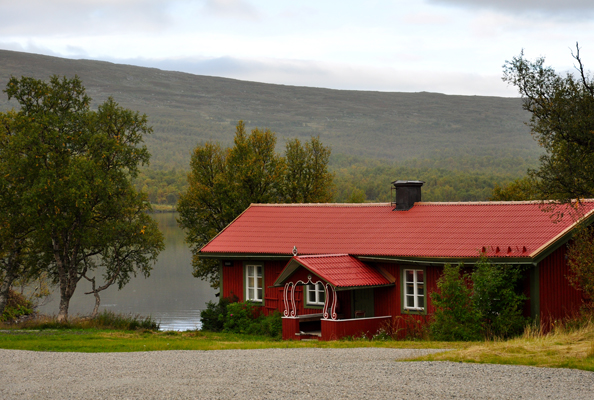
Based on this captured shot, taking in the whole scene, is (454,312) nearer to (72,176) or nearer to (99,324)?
(99,324)

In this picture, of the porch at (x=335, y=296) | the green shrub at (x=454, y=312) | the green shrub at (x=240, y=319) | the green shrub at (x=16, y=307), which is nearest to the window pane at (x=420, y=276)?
the porch at (x=335, y=296)

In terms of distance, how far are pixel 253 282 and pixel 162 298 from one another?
72.3ft

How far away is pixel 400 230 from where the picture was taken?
2106 centimetres

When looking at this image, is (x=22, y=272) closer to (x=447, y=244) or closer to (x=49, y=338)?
(x=49, y=338)

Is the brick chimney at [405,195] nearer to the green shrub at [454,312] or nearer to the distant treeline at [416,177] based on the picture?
the green shrub at [454,312]

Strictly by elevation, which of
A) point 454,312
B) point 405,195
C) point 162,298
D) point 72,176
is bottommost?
point 162,298

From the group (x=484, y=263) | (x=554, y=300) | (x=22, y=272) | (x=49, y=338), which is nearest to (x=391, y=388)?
(x=484, y=263)

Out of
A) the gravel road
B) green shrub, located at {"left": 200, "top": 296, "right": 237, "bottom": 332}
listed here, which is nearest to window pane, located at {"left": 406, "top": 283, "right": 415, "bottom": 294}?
green shrub, located at {"left": 200, "top": 296, "right": 237, "bottom": 332}

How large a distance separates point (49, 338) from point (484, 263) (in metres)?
11.6

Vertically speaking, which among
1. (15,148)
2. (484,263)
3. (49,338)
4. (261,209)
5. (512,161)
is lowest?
(49,338)

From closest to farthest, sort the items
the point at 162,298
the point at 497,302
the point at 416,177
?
the point at 497,302
the point at 162,298
the point at 416,177

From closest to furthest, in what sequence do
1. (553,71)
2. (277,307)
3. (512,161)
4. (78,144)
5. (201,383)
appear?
(201,383), (553,71), (277,307), (78,144), (512,161)

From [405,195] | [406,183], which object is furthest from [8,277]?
[406,183]

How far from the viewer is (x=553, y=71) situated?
1472 centimetres
